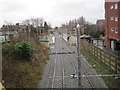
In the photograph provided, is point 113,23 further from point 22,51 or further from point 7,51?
point 7,51

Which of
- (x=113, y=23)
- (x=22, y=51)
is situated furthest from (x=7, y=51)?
(x=113, y=23)

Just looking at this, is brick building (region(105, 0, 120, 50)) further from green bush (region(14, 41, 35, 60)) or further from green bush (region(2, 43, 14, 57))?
green bush (region(2, 43, 14, 57))

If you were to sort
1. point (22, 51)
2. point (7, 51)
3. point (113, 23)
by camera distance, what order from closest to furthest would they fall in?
1. point (7, 51)
2. point (22, 51)
3. point (113, 23)

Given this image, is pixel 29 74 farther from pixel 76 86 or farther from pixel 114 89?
pixel 114 89

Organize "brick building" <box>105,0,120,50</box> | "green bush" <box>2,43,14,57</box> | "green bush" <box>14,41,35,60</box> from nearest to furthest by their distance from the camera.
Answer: "green bush" <box>2,43,14,57</box> → "green bush" <box>14,41,35,60</box> → "brick building" <box>105,0,120,50</box>

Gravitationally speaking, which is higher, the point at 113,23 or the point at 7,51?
the point at 113,23

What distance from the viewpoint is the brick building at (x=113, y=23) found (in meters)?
17.8

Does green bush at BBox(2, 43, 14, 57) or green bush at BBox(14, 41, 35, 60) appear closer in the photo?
green bush at BBox(2, 43, 14, 57)

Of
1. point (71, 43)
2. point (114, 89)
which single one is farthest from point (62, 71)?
point (71, 43)

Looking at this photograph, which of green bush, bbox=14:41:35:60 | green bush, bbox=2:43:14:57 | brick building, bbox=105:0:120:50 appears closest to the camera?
green bush, bbox=2:43:14:57

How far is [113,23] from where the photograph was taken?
19094mm

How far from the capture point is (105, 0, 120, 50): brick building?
17819 mm

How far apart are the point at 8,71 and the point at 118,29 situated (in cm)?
1267

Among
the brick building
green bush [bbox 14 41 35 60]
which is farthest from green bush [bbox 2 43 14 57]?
the brick building
